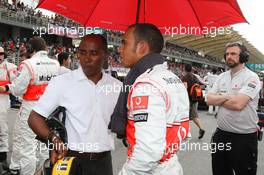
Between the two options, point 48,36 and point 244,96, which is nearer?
point 244,96

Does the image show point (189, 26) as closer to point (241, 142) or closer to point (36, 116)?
point (241, 142)

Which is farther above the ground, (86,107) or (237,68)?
Result: (237,68)

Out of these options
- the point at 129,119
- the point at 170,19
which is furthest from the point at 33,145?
the point at 129,119

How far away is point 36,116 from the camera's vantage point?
2.39 meters

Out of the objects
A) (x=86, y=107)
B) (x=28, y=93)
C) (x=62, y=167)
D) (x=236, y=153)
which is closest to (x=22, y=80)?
(x=28, y=93)

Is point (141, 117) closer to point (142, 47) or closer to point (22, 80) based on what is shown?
point (142, 47)

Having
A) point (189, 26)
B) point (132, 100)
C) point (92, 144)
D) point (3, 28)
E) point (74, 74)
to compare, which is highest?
point (3, 28)

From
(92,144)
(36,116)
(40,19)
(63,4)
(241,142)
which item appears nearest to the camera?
(36,116)

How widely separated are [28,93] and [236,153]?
2.75 m

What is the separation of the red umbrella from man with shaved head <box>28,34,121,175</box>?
0.60 metres

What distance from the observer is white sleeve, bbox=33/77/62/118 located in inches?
93.9

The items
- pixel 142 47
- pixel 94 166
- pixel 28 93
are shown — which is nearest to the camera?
pixel 142 47

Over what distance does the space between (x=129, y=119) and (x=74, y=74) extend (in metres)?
0.90

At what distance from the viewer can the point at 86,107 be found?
8.38 feet
